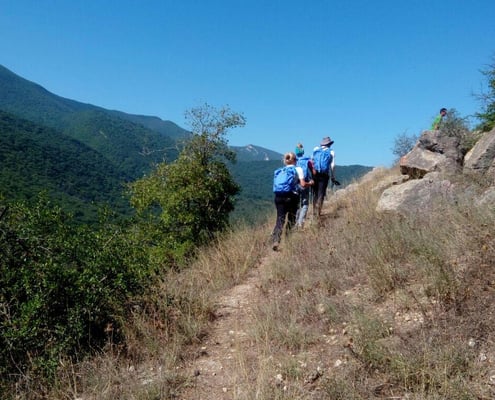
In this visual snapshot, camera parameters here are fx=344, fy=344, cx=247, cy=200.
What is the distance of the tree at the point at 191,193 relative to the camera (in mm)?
9562

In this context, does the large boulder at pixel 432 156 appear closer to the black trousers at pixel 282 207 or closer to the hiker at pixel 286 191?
the hiker at pixel 286 191

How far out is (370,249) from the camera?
15.9ft

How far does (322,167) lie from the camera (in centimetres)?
803

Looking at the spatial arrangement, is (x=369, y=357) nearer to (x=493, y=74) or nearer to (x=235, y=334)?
(x=235, y=334)

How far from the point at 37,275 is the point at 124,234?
56.8 inches

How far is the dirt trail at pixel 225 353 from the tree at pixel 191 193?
406cm

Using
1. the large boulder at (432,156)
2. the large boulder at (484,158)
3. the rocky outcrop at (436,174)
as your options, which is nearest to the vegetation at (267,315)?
the rocky outcrop at (436,174)

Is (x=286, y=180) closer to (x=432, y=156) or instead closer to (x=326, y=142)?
(x=326, y=142)

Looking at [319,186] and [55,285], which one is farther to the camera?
[319,186]

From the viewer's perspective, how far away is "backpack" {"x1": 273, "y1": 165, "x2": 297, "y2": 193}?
7.24m

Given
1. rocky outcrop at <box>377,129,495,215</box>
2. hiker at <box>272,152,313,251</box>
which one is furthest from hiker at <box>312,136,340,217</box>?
rocky outcrop at <box>377,129,495,215</box>

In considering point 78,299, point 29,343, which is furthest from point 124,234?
point 29,343

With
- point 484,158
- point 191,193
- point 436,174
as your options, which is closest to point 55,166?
point 191,193

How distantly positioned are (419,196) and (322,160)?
7.26ft
